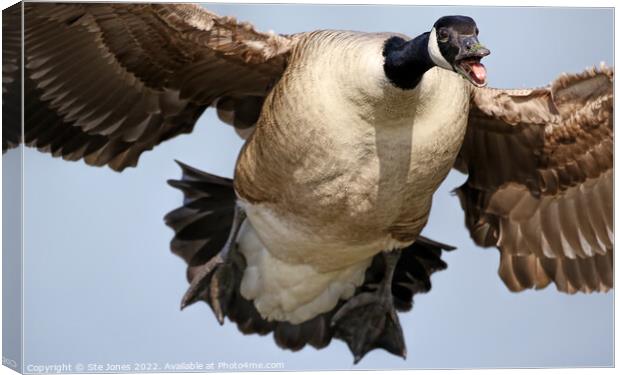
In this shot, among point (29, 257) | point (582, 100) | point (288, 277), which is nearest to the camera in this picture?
point (29, 257)

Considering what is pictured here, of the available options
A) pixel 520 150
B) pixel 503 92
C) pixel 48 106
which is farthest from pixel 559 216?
pixel 48 106

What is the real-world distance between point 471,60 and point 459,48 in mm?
108

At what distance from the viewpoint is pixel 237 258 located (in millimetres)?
8375

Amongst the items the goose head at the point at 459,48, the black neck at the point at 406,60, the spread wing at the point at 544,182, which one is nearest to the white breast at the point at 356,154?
the black neck at the point at 406,60

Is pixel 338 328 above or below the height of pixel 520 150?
below

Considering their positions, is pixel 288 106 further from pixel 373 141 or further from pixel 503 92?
pixel 503 92

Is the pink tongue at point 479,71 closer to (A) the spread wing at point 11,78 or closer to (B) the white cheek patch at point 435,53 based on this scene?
(B) the white cheek patch at point 435,53

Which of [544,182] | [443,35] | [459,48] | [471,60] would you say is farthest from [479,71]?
[544,182]

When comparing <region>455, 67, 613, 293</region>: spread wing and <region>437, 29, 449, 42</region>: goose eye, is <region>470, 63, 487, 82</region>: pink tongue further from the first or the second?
<region>455, 67, 613, 293</region>: spread wing

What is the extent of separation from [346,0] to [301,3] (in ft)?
0.72

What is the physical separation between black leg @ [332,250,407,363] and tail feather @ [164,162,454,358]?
0.19 ft

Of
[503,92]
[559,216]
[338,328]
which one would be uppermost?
[503,92]

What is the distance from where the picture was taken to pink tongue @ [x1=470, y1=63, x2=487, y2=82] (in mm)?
6121

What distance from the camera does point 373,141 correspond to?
23.5 feet
